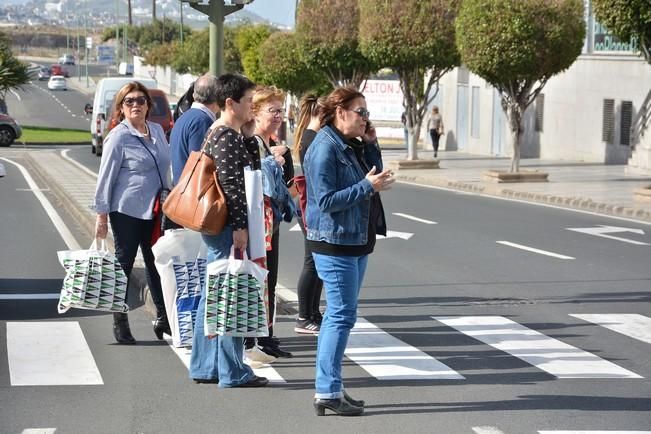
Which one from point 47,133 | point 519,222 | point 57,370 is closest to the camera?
point 57,370

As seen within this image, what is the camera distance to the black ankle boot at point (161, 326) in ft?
32.8

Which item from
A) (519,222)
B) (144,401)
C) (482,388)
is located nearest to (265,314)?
(144,401)

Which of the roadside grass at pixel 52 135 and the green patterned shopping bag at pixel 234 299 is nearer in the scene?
the green patterned shopping bag at pixel 234 299

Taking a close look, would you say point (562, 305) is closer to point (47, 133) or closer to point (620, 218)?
point (620, 218)

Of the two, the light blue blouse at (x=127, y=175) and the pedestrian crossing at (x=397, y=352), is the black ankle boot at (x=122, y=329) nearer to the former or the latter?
the pedestrian crossing at (x=397, y=352)

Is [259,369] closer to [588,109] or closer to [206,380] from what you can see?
[206,380]

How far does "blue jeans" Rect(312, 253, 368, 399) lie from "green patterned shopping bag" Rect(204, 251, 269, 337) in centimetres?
60

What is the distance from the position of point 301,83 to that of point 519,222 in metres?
36.4

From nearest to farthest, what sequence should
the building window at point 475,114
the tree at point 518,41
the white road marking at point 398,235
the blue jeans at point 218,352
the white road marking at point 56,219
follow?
the blue jeans at point 218,352 < the white road marking at point 56,219 < the white road marking at point 398,235 < the tree at point 518,41 < the building window at point 475,114

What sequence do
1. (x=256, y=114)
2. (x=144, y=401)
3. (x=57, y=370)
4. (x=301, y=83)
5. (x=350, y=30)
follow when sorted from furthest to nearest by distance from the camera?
(x=301, y=83) < (x=350, y=30) < (x=256, y=114) < (x=57, y=370) < (x=144, y=401)

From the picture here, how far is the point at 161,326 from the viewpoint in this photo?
10.0 metres

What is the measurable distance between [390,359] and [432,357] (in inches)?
12.4

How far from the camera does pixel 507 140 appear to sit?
44.1 m

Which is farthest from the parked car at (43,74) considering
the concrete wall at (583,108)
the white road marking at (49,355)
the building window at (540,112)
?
the white road marking at (49,355)
